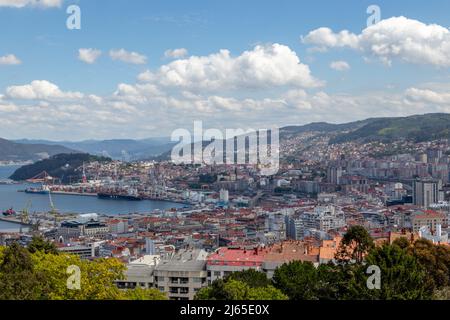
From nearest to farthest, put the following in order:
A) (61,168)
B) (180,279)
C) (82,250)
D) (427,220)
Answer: (180,279), (82,250), (427,220), (61,168)

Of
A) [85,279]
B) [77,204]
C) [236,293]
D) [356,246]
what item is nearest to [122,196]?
[77,204]

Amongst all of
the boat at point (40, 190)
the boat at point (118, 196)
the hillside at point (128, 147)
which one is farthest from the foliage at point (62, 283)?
the hillside at point (128, 147)

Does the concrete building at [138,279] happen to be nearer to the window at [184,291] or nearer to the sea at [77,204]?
the window at [184,291]

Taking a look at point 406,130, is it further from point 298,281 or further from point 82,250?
point 298,281

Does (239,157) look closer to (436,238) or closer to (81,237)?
(81,237)
